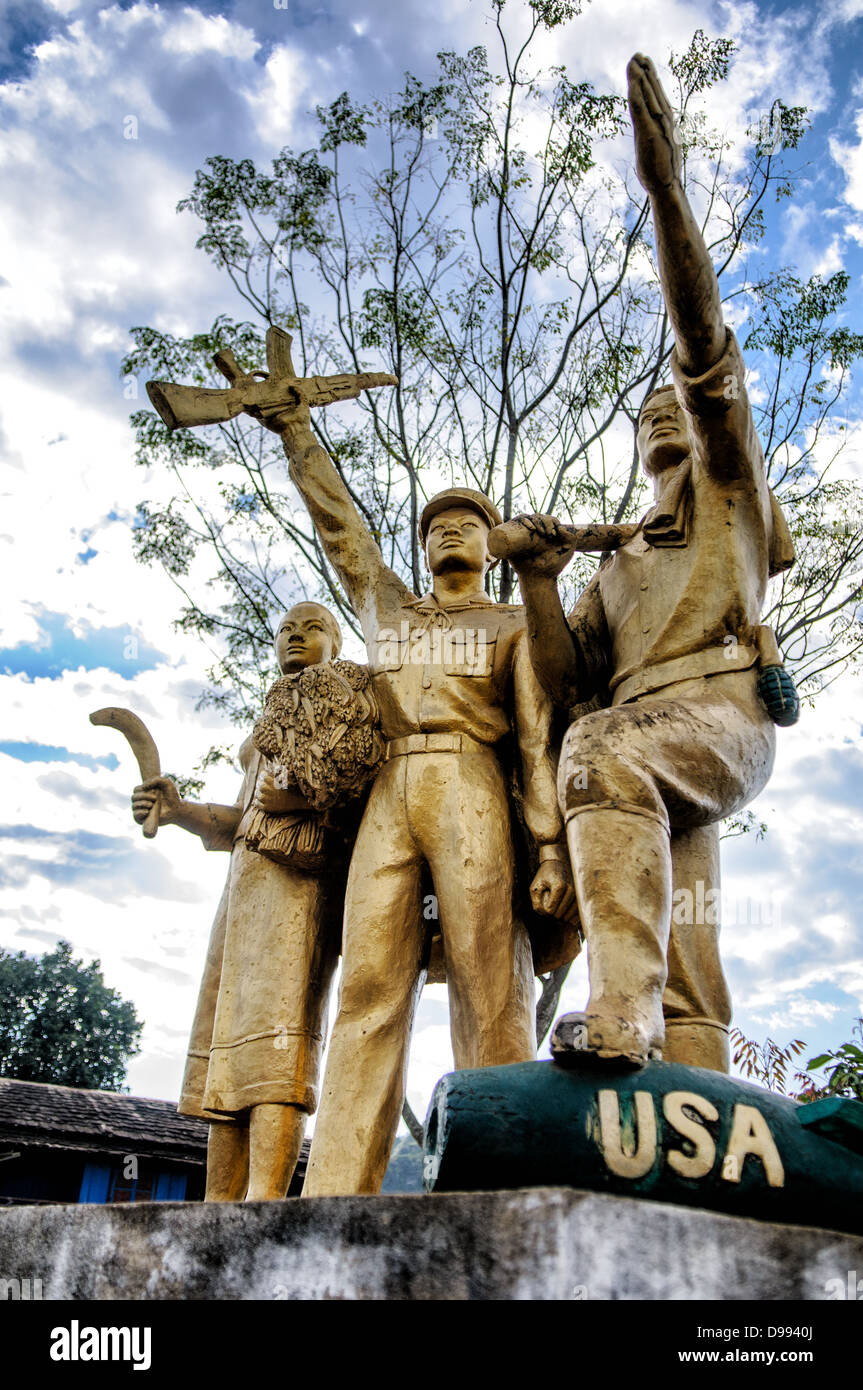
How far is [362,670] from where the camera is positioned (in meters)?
4.55

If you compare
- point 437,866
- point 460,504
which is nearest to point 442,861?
point 437,866

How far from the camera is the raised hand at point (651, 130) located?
3502 millimetres

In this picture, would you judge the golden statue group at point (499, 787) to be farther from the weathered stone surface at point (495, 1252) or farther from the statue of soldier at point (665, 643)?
the weathered stone surface at point (495, 1252)

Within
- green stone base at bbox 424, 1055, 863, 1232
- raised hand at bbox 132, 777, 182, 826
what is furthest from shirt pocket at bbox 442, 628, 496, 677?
green stone base at bbox 424, 1055, 863, 1232

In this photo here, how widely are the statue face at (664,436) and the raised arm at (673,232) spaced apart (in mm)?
659

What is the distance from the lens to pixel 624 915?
10.2ft

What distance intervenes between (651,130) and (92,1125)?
1260 cm

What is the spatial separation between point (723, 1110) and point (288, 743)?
90.7 inches

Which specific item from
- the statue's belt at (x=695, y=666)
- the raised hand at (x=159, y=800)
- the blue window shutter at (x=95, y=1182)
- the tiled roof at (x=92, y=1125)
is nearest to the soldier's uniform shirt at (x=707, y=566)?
the statue's belt at (x=695, y=666)

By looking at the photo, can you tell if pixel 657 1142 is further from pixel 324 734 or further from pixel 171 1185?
pixel 171 1185
